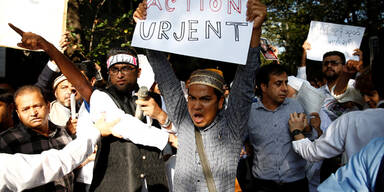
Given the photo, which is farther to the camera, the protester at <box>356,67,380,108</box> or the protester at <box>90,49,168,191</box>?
the protester at <box>356,67,380,108</box>

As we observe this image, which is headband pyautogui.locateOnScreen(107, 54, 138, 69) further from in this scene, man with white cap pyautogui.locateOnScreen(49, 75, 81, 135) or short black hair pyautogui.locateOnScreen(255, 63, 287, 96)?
short black hair pyautogui.locateOnScreen(255, 63, 287, 96)

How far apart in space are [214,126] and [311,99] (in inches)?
65.2

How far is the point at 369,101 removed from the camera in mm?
3189

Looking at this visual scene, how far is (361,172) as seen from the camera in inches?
57.6

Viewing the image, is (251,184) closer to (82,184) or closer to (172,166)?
(172,166)

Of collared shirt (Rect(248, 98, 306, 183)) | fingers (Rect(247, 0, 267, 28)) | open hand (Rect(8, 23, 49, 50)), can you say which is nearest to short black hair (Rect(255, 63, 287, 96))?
collared shirt (Rect(248, 98, 306, 183))

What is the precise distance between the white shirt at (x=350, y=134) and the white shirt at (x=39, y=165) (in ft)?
5.54

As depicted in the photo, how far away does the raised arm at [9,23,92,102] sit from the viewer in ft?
9.67

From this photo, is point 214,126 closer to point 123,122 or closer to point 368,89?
point 123,122

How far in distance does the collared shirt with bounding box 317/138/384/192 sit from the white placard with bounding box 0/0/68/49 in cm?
319

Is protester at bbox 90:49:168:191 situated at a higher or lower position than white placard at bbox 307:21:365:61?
lower

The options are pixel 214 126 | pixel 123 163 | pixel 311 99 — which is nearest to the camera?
pixel 214 126

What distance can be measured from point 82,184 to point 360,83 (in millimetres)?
2866

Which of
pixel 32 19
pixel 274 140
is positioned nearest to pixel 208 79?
pixel 274 140
